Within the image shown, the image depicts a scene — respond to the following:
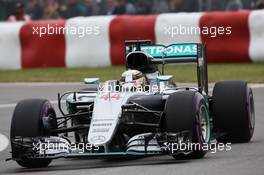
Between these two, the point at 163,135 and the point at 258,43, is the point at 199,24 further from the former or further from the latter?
the point at 163,135

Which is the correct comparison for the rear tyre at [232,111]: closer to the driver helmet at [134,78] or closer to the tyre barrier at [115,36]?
the driver helmet at [134,78]

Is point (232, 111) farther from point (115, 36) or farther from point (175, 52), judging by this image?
point (115, 36)

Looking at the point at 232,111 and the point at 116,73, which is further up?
the point at 232,111

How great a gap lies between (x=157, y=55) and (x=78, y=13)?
51.3ft

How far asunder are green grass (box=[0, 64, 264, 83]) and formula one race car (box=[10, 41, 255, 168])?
7.93m

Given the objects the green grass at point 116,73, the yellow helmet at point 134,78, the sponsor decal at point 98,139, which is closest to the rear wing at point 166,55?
the yellow helmet at point 134,78

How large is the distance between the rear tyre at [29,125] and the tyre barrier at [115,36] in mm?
11974

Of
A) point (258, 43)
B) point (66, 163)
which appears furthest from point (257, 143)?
point (258, 43)

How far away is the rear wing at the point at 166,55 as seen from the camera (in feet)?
36.4

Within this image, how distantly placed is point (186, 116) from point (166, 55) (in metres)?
2.15

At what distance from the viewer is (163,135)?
957cm

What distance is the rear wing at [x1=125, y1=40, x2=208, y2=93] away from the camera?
11.1m

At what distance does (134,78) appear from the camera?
10805 millimetres

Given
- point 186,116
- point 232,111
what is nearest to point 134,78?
point 232,111
